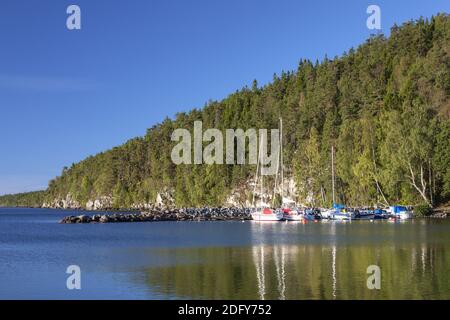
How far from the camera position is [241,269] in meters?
34.3

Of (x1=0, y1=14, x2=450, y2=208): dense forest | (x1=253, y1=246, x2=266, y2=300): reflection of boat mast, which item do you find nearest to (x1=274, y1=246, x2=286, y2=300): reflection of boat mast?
(x1=253, y1=246, x2=266, y2=300): reflection of boat mast

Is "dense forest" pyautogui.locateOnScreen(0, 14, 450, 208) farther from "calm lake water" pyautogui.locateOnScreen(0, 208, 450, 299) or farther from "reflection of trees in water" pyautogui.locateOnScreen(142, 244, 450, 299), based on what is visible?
"reflection of trees in water" pyautogui.locateOnScreen(142, 244, 450, 299)

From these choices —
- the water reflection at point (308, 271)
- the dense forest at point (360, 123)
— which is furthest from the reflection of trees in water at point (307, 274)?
the dense forest at point (360, 123)

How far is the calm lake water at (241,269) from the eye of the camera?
26.7 m

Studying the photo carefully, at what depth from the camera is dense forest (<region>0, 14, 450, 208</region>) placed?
91.4 meters

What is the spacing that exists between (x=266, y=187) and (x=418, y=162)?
4955 cm

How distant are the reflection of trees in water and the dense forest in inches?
1936

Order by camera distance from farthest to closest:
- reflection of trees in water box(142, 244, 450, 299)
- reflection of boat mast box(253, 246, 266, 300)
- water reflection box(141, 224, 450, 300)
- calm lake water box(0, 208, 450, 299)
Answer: reflection of boat mast box(253, 246, 266, 300)
calm lake water box(0, 208, 450, 299)
water reflection box(141, 224, 450, 300)
reflection of trees in water box(142, 244, 450, 299)

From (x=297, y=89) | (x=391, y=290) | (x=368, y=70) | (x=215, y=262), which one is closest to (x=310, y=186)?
(x=368, y=70)

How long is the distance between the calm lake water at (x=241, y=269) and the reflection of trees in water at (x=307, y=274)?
1.7 inches

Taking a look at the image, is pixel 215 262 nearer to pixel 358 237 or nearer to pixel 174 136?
pixel 358 237

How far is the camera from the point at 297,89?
163 metres

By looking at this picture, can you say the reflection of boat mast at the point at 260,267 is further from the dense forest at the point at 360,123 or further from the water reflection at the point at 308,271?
the dense forest at the point at 360,123

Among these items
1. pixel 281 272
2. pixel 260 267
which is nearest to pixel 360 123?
pixel 260 267
